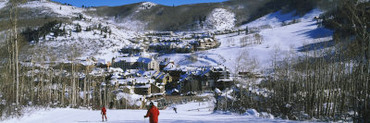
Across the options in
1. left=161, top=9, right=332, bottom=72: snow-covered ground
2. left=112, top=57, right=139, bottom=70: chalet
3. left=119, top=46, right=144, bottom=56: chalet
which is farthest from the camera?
left=119, top=46, right=144, bottom=56: chalet

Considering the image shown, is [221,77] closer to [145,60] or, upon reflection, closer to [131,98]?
[131,98]

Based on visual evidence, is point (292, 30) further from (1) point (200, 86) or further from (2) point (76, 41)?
(2) point (76, 41)

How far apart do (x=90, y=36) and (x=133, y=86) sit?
320ft

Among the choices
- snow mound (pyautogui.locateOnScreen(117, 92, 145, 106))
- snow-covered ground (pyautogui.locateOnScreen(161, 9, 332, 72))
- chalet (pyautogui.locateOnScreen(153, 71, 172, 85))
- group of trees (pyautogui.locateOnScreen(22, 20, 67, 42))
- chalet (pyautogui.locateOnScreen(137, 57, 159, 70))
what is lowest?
snow mound (pyautogui.locateOnScreen(117, 92, 145, 106))

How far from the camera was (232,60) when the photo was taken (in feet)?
313

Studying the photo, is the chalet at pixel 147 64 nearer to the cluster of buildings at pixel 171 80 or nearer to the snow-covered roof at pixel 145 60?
the snow-covered roof at pixel 145 60

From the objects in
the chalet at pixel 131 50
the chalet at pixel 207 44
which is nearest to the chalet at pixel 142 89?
the chalet at pixel 131 50

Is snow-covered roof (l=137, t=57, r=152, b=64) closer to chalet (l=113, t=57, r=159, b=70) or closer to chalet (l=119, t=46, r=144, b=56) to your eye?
chalet (l=113, t=57, r=159, b=70)

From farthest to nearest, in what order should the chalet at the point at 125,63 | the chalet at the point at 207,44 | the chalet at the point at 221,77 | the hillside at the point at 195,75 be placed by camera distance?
the chalet at the point at 207,44 < the chalet at the point at 125,63 < the chalet at the point at 221,77 < the hillside at the point at 195,75

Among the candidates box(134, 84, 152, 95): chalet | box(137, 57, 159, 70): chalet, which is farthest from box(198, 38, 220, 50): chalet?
box(134, 84, 152, 95): chalet

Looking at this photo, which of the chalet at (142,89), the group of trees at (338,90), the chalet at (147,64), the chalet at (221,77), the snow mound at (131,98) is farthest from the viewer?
the chalet at (147,64)

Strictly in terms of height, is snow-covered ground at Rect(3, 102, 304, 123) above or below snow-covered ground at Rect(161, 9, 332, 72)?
below

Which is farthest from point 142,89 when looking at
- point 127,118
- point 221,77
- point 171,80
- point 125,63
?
point 125,63

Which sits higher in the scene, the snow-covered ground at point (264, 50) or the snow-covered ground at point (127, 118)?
the snow-covered ground at point (264, 50)
